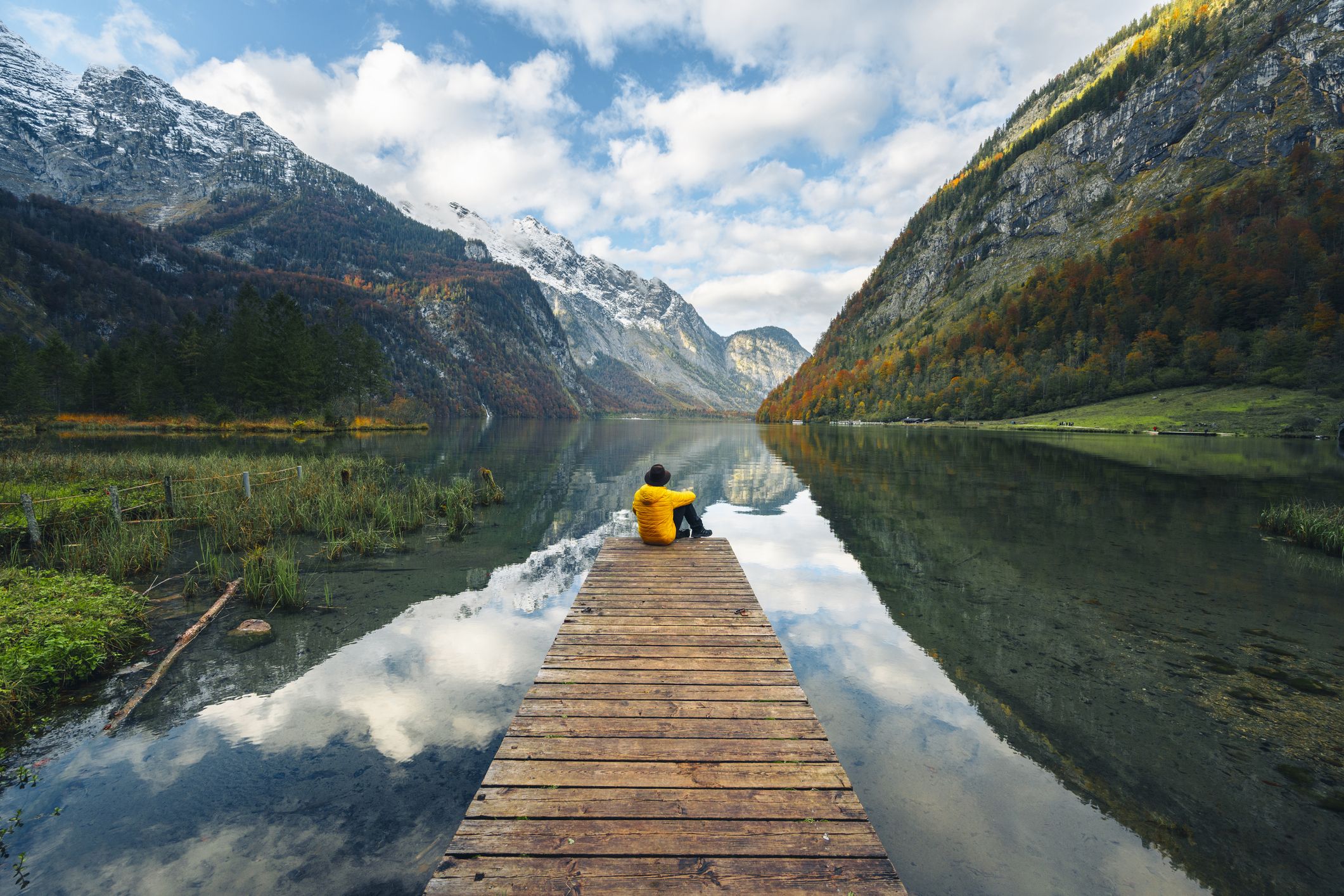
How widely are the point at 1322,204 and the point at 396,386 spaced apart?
22588cm

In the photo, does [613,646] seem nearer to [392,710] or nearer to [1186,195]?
[392,710]

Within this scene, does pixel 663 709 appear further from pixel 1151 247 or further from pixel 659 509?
pixel 1151 247

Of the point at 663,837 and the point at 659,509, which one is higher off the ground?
the point at 659,509

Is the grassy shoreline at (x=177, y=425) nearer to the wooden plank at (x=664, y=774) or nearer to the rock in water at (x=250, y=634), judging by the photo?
the rock in water at (x=250, y=634)

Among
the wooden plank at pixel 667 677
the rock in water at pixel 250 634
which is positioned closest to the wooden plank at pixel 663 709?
the wooden plank at pixel 667 677

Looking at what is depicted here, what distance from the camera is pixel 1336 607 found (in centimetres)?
1252

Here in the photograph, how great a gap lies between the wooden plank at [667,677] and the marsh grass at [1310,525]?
21926 millimetres

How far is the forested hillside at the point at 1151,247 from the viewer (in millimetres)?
96750

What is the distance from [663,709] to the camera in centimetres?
589

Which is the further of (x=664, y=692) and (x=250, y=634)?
(x=250, y=634)

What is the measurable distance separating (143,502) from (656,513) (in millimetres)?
19271

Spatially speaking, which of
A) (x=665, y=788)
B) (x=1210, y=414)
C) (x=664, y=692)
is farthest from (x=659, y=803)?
(x=1210, y=414)

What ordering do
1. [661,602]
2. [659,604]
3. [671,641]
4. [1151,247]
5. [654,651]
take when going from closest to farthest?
[654,651]
[671,641]
[659,604]
[661,602]
[1151,247]

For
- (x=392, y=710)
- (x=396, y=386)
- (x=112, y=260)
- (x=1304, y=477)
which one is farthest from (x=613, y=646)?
(x=112, y=260)
